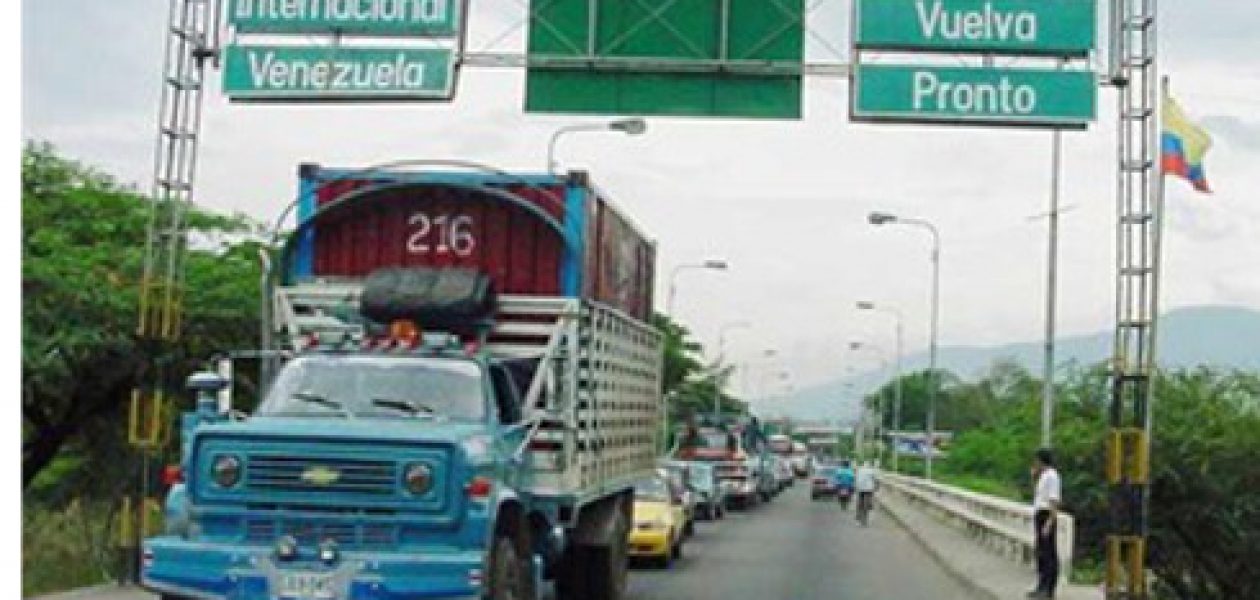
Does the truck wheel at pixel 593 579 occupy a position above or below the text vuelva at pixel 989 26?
below

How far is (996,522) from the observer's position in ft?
96.4

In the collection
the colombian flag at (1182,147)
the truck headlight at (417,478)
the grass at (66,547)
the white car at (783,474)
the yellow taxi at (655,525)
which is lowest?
the white car at (783,474)

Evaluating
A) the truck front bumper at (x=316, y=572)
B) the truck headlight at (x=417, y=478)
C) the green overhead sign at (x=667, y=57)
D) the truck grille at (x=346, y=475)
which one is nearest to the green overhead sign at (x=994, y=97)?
the green overhead sign at (x=667, y=57)

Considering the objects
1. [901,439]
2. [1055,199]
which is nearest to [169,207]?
[1055,199]

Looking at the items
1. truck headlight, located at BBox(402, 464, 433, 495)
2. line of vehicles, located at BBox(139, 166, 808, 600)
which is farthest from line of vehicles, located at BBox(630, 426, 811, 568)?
truck headlight, located at BBox(402, 464, 433, 495)

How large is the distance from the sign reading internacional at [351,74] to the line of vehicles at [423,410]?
9.55 ft

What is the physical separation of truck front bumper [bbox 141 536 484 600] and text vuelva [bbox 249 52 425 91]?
8.46 metres

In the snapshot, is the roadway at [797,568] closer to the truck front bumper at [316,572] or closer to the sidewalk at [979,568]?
the sidewalk at [979,568]

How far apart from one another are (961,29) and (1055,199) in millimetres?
17929

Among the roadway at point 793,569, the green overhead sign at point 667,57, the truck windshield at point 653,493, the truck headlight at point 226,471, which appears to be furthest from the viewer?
the truck windshield at point 653,493

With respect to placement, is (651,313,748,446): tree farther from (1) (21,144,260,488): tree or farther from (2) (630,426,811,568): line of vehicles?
(1) (21,144,260,488): tree

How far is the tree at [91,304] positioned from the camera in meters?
23.8

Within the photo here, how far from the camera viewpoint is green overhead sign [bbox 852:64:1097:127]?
63.0 feet

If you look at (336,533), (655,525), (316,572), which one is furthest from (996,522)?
(316,572)
